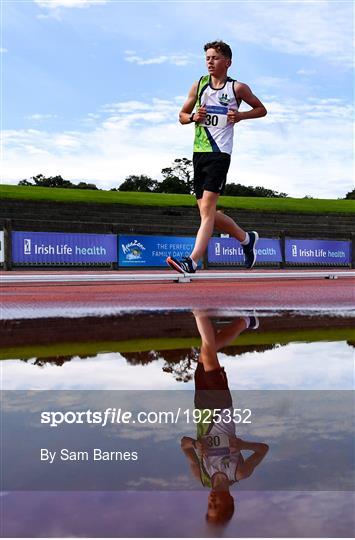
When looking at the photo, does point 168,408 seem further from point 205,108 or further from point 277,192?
point 277,192

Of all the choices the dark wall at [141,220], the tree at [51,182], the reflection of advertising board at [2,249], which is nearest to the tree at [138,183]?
the tree at [51,182]

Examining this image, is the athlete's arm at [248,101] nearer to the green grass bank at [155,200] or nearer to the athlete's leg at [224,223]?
the athlete's leg at [224,223]

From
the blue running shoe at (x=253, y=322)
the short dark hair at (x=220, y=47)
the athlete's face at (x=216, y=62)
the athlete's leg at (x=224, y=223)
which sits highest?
the short dark hair at (x=220, y=47)

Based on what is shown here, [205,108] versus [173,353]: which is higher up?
[205,108]

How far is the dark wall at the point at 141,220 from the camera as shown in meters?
23.9

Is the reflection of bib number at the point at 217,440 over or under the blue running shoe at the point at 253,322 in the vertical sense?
over

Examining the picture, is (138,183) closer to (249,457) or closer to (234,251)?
(234,251)

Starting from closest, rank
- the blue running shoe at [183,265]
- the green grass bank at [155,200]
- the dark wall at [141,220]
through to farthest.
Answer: the blue running shoe at [183,265] < the dark wall at [141,220] < the green grass bank at [155,200]

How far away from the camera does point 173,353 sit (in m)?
2.87

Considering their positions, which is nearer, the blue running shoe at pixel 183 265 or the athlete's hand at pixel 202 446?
the athlete's hand at pixel 202 446

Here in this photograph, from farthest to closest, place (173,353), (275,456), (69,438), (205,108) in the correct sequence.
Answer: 1. (205,108)
2. (173,353)
3. (69,438)
4. (275,456)

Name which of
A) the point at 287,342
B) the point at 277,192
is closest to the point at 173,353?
the point at 287,342

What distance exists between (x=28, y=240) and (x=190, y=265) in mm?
12812

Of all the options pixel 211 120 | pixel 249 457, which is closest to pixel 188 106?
pixel 211 120
